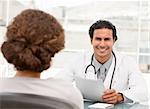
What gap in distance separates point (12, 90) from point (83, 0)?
370 cm

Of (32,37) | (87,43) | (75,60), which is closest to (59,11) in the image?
(87,43)

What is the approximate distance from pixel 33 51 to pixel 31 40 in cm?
3

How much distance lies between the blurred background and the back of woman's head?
132 inches

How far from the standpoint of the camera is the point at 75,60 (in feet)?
7.72

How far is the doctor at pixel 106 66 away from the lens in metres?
2.18

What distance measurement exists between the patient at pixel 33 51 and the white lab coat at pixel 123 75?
45.1 inches

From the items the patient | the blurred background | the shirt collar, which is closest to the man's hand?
the shirt collar

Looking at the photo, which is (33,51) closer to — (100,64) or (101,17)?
(100,64)

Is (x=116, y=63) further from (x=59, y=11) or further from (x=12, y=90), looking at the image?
(x=59, y=11)

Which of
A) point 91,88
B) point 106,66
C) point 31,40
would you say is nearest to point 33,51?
point 31,40

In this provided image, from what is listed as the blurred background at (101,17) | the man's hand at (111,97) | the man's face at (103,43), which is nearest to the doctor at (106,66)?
the man's face at (103,43)

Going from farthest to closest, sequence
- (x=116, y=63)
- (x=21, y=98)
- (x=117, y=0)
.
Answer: (x=117, y=0), (x=116, y=63), (x=21, y=98)

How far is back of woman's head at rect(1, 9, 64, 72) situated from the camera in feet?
2.95

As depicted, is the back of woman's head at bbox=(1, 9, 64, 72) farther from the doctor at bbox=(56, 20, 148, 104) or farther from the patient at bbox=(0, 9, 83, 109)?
the doctor at bbox=(56, 20, 148, 104)
